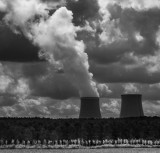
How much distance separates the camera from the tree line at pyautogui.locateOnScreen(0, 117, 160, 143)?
151 meters

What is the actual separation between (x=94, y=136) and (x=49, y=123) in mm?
15303

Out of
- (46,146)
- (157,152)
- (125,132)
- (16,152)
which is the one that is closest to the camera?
(157,152)

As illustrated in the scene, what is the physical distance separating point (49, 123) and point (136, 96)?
130 feet

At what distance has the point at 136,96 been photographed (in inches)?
5153

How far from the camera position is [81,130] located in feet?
518

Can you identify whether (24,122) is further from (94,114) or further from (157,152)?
(157,152)

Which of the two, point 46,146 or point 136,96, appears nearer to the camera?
point 136,96

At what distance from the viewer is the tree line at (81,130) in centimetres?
15138

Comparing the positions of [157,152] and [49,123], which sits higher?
[49,123]

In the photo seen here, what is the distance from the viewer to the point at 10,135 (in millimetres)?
150500

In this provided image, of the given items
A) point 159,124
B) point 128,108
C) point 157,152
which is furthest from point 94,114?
point 159,124

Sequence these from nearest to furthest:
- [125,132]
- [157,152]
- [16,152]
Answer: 1. [157,152]
2. [16,152]
3. [125,132]

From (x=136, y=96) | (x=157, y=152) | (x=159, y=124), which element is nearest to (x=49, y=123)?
(x=159, y=124)

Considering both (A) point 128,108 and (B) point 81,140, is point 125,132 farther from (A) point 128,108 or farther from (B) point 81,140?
(A) point 128,108
